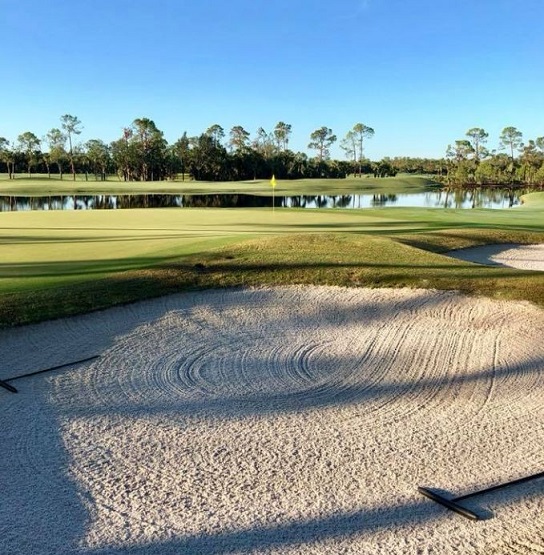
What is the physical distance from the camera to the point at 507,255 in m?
15.2

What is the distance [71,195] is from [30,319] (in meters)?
65.2

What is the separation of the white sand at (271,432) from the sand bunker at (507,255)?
6.33 meters

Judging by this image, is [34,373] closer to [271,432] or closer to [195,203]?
[271,432]

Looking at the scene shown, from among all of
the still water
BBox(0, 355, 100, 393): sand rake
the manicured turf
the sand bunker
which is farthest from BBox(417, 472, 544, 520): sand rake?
the still water

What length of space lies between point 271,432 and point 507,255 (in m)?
12.6

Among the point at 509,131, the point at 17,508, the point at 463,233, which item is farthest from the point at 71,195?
the point at 509,131

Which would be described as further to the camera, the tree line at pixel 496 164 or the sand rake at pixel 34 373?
the tree line at pixel 496 164

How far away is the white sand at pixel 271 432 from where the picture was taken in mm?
3598

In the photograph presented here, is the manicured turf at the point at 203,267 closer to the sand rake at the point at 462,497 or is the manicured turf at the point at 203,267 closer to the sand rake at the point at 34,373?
the sand rake at the point at 34,373

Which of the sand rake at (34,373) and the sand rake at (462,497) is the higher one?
the sand rake at (34,373)

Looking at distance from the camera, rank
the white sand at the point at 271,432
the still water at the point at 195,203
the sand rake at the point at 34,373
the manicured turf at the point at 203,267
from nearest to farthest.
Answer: the white sand at the point at 271,432 → the sand rake at the point at 34,373 → the manicured turf at the point at 203,267 → the still water at the point at 195,203

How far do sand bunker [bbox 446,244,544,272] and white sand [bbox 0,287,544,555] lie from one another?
6.33m

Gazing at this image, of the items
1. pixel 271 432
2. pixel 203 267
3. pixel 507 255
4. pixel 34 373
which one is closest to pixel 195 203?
pixel 507 255

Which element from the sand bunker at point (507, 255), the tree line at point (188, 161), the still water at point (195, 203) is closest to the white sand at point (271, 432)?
the sand bunker at point (507, 255)
